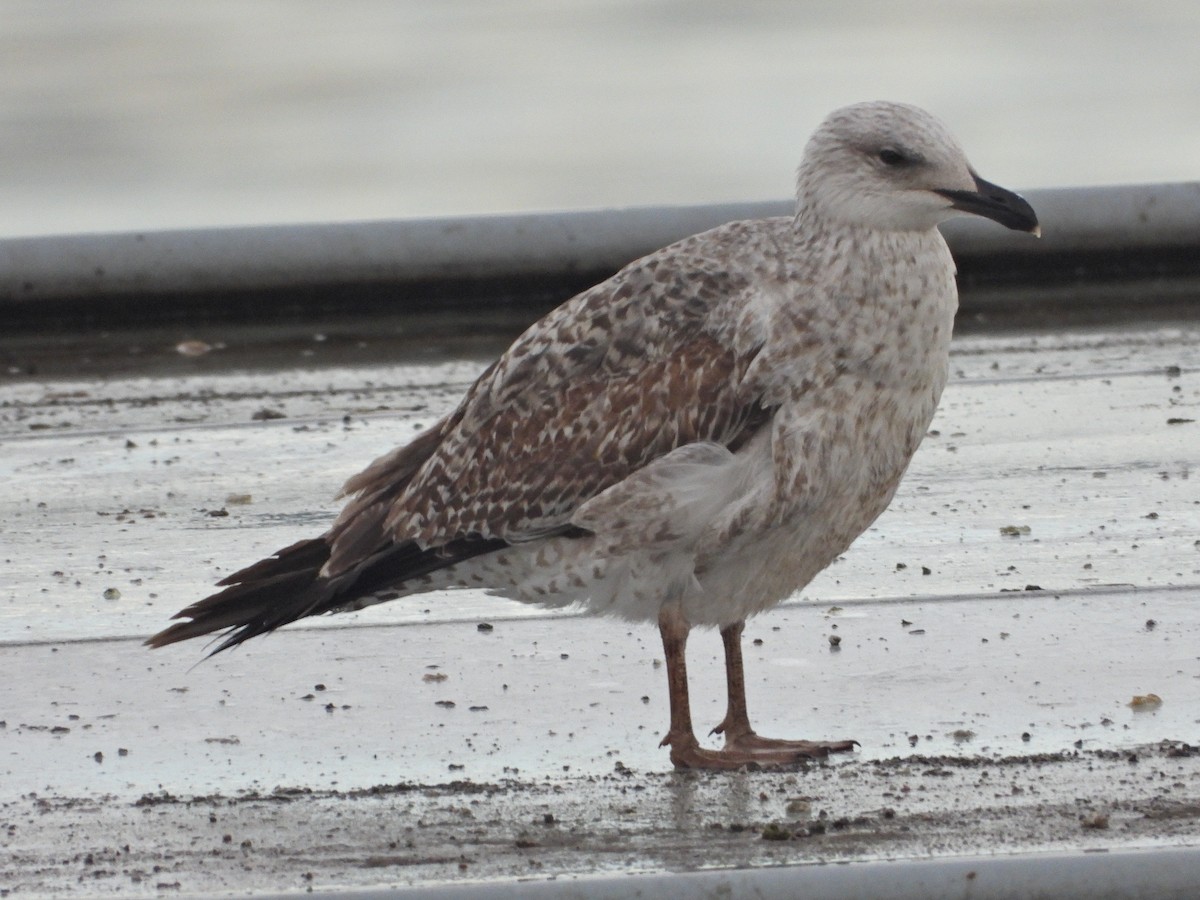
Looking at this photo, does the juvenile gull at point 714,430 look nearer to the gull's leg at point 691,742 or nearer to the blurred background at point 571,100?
the gull's leg at point 691,742

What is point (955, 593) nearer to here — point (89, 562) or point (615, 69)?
point (89, 562)

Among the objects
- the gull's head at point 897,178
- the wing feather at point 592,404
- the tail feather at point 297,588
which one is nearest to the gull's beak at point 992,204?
the gull's head at point 897,178

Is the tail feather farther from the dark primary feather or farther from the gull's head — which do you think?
the gull's head

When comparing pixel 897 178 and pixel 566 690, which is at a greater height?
pixel 897 178

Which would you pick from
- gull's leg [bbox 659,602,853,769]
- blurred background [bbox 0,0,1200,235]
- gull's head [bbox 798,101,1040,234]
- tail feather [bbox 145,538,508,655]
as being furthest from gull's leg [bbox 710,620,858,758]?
blurred background [bbox 0,0,1200,235]

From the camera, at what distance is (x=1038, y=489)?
707cm

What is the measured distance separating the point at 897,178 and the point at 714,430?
696mm

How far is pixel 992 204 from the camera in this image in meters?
5.08

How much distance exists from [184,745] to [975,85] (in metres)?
14.3

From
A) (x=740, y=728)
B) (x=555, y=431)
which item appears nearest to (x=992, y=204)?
(x=555, y=431)

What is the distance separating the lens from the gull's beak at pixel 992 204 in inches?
200

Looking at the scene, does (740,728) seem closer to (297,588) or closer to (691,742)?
(691,742)

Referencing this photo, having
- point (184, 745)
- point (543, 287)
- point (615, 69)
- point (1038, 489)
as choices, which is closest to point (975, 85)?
point (615, 69)

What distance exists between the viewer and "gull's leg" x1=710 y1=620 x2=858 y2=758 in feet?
16.4
